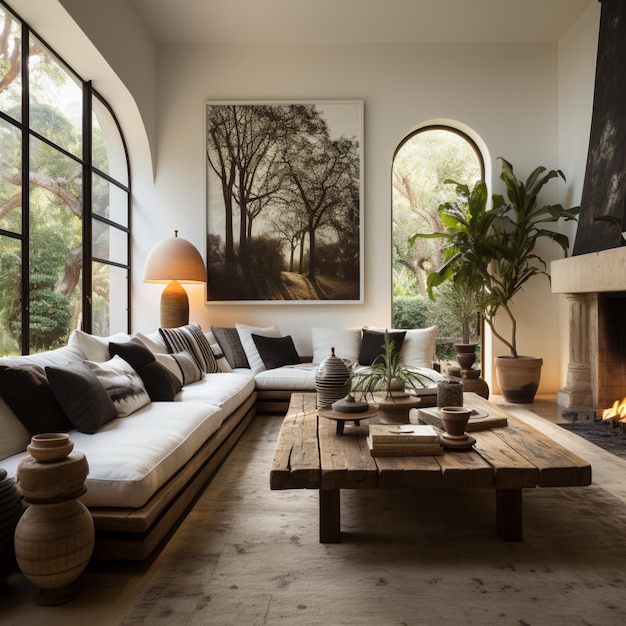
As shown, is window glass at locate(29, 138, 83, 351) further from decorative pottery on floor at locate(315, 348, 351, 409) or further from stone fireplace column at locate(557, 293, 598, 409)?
stone fireplace column at locate(557, 293, 598, 409)

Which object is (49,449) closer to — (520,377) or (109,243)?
(109,243)

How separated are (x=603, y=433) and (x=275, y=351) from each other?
280 centimetres

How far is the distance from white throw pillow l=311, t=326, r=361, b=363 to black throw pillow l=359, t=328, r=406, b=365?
9cm

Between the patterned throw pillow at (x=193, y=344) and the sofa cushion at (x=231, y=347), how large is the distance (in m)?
0.31

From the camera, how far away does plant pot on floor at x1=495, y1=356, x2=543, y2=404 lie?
5.46m

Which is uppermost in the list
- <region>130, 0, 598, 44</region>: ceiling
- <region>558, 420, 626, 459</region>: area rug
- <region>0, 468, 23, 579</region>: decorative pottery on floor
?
<region>130, 0, 598, 44</region>: ceiling

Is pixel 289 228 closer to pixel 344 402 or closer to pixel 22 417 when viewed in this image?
pixel 344 402

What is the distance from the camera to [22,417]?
2.31 m

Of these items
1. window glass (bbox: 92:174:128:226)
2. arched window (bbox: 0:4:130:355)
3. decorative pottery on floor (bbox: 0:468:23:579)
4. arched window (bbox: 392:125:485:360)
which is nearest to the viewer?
decorative pottery on floor (bbox: 0:468:23:579)

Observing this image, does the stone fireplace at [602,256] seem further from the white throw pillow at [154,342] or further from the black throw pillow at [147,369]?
the white throw pillow at [154,342]

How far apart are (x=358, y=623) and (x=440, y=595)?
0.32 metres

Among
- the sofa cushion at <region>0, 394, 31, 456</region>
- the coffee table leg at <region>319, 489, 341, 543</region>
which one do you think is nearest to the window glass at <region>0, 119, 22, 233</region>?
the sofa cushion at <region>0, 394, 31, 456</region>

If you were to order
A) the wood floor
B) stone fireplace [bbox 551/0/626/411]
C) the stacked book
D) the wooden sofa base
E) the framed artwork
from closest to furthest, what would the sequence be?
the wood floor < the wooden sofa base < the stacked book < stone fireplace [bbox 551/0/626/411] < the framed artwork

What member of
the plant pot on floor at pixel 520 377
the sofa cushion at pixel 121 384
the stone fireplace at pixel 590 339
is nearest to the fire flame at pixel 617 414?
the stone fireplace at pixel 590 339
